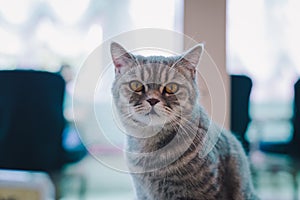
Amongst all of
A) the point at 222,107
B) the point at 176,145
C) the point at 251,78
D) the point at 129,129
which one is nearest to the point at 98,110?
the point at 129,129

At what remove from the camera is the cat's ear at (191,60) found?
41.1 inches

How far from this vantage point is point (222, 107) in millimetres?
1197

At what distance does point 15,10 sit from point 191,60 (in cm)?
64

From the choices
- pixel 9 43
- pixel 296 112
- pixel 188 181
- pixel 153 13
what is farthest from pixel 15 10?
pixel 296 112

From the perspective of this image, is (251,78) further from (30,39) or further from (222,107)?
(30,39)

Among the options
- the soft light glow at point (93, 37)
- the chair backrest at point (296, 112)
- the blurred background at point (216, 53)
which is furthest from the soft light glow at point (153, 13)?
the chair backrest at point (296, 112)

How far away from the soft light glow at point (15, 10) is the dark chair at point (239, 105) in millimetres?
695

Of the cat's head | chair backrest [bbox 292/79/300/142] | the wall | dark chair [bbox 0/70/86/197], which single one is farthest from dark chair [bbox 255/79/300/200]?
dark chair [bbox 0/70/86/197]

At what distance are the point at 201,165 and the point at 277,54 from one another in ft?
1.71

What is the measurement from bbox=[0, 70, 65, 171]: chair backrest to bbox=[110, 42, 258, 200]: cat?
0.33m

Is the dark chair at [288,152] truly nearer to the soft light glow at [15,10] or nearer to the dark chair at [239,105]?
the dark chair at [239,105]

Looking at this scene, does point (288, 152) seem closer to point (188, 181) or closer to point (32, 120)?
point (188, 181)

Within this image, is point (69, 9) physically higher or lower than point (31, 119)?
higher

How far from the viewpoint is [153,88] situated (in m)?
1.03
